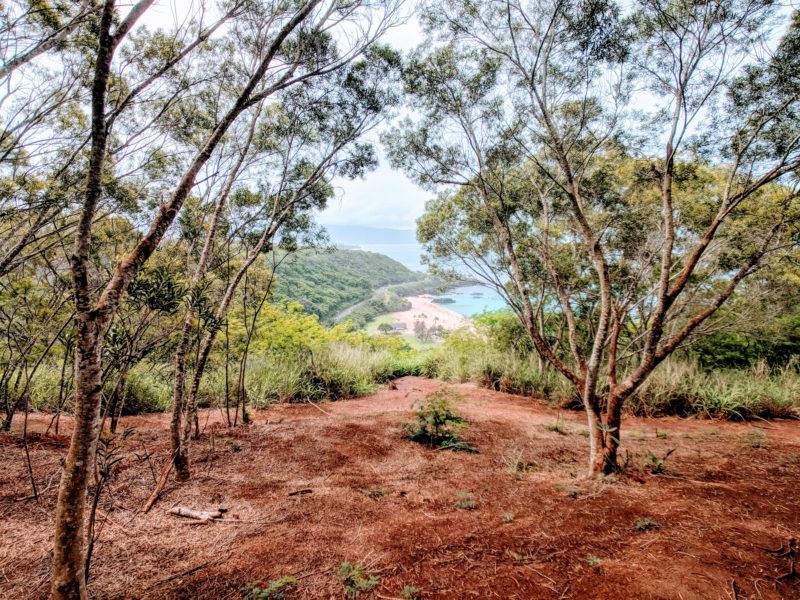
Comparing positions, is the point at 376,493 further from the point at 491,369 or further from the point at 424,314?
the point at 424,314

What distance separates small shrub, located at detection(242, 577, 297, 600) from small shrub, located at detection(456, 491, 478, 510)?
140 centimetres

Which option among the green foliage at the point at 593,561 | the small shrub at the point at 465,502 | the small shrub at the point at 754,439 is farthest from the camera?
the small shrub at the point at 754,439

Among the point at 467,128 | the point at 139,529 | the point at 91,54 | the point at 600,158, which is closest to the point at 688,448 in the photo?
the point at 600,158

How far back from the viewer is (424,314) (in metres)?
26.2

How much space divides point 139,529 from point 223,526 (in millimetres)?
557

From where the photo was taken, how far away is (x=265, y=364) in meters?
7.84

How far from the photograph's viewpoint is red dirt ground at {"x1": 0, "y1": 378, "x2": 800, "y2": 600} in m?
1.71

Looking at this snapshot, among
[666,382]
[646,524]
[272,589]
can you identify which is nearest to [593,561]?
[646,524]

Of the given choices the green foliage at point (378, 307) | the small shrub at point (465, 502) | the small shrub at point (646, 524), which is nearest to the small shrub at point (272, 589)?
the small shrub at point (465, 502)

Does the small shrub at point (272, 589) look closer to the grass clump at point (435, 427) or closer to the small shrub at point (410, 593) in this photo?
the small shrub at point (410, 593)

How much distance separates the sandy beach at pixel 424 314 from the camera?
24.7 meters

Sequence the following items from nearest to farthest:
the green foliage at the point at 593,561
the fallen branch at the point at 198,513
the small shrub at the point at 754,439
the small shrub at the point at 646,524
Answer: the green foliage at the point at 593,561, the small shrub at the point at 646,524, the fallen branch at the point at 198,513, the small shrub at the point at 754,439

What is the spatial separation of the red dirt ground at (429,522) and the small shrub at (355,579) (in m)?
0.05

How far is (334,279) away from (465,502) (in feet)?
87.7
